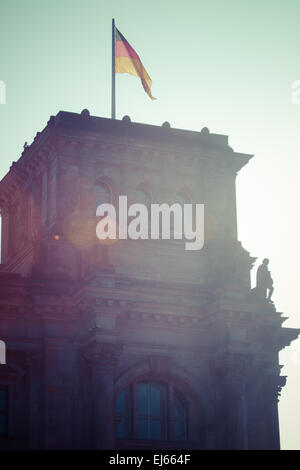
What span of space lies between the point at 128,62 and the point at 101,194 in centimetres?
700

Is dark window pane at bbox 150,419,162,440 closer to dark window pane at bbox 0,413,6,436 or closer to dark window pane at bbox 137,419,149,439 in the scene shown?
dark window pane at bbox 137,419,149,439

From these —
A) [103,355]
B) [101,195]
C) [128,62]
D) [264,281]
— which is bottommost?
[103,355]

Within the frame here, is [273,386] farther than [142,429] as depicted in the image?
Yes

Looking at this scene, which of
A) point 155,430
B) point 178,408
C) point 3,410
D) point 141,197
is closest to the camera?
point 3,410

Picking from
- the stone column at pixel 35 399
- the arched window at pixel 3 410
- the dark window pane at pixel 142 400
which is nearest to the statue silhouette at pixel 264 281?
the dark window pane at pixel 142 400

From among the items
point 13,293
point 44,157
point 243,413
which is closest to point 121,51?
point 44,157

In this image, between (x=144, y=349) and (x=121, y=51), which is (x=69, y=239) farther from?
(x=121, y=51)

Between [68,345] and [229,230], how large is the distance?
35.3ft

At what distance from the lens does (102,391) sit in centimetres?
5038

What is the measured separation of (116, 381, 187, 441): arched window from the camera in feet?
172

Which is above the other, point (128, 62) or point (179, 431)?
point (128, 62)

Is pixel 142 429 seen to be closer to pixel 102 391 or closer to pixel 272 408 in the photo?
pixel 102 391

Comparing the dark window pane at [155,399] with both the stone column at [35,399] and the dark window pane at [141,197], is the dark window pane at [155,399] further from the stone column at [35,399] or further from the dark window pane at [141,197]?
the dark window pane at [141,197]

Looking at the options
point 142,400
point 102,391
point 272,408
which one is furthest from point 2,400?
point 272,408
